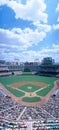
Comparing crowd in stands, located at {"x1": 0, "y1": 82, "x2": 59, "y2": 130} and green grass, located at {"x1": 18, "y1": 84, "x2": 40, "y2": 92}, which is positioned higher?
green grass, located at {"x1": 18, "y1": 84, "x2": 40, "y2": 92}

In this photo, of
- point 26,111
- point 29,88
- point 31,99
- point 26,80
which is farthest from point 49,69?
point 26,111

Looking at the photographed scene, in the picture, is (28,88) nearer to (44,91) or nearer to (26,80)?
(26,80)

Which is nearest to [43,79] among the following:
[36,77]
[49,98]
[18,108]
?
[36,77]

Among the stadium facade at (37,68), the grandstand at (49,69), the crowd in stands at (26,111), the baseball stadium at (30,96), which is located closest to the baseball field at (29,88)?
the baseball stadium at (30,96)

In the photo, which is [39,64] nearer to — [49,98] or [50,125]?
[49,98]

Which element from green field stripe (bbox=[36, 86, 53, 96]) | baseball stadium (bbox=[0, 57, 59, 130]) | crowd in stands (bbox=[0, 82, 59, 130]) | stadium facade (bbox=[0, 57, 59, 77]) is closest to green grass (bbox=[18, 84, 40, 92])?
baseball stadium (bbox=[0, 57, 59, 130])

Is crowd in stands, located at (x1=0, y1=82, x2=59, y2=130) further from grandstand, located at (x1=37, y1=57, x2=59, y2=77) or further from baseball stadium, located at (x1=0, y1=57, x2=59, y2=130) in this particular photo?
grandstand, located at (x1=37, y1=57, x2=59, y2=77)

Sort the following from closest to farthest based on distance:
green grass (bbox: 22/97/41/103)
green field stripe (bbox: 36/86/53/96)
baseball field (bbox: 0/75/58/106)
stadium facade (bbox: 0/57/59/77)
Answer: green grass (bbox: 22/97/41/103)
baseball field (bbox: 0/75/58/106)
green field stripe (bbox: 36/86/53/96)
stadium facade (bbox: 0/57/59/77)
